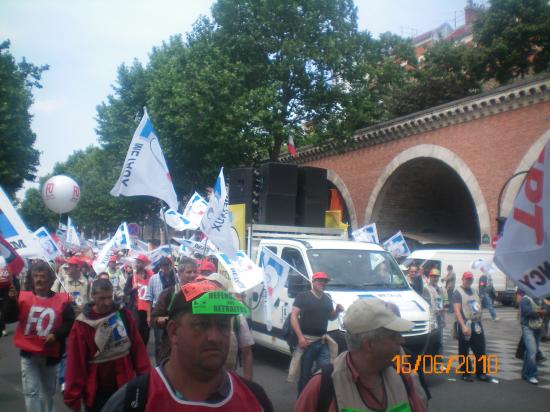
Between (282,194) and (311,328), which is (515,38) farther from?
(311,328)

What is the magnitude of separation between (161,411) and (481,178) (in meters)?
25.9

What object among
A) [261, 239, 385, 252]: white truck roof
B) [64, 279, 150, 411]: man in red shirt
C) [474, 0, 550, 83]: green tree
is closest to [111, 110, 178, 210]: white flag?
[261, 239, 385, 252]: white truck roof

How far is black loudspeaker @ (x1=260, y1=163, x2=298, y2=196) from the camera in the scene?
11616mm

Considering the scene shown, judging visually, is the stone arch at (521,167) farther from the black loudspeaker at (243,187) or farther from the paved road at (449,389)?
the black loudspeaker at (243,187)

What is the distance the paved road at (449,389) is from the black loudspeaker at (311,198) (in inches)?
117

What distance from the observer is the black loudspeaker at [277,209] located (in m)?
11.3

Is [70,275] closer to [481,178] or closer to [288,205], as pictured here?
[288,205]

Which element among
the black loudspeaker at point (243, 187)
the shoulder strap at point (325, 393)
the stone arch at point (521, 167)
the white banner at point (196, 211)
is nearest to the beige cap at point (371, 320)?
the shoulder strap at point (325, 393)

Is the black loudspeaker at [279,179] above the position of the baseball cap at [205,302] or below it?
above

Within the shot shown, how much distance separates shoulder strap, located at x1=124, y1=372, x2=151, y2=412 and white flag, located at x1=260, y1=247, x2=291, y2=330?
5.15 metres

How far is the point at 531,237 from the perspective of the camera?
10.3 ft

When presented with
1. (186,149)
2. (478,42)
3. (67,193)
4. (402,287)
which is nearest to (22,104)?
(186,149)

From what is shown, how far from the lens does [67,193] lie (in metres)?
15.5

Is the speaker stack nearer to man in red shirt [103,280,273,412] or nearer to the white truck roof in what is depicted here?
the white truck roof
